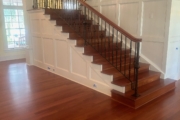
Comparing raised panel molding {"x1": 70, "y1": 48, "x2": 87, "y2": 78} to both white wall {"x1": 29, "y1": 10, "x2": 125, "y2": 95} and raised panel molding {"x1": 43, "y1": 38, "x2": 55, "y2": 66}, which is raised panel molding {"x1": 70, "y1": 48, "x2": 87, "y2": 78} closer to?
white wall {"x1": 29, "y1": 10, "x2": 125, "y2": 95}

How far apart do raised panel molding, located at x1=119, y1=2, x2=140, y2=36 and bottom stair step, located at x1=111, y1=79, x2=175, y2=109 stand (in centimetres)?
137

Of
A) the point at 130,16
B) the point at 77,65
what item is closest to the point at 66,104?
the point at 77,65

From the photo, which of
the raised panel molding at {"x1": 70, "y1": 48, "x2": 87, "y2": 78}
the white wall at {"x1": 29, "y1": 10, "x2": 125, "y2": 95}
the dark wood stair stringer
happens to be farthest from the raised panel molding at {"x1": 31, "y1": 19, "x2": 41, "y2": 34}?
the raised panel molding at {"x1": 70, "y1": 48, "x2": 87, "y2": 78}

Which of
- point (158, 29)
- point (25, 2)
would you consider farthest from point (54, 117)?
point (25, 2)

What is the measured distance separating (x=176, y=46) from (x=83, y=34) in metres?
2.25

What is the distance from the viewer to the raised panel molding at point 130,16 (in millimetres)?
4227

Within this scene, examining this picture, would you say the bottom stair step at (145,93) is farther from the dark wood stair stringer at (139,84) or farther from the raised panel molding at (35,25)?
the raised panel molding at (35,25)

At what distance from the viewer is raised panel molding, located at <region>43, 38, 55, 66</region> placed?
16.5 ft

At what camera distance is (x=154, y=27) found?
12.9ft

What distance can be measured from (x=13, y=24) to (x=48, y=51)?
9.34ft

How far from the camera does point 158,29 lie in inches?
153

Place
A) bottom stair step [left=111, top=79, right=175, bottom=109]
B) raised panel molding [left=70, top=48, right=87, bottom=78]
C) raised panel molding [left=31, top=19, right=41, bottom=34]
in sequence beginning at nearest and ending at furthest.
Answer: bottom stair step [left=111, top=79, right=175, bottom=109], raised panel molding [left=70, top=48, right=87, bottom=78], raised panel molding [left=31, top=19, right=41, bottom=34]

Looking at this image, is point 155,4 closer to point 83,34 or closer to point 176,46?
point 176,46

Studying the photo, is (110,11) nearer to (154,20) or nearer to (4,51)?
(154,20)
